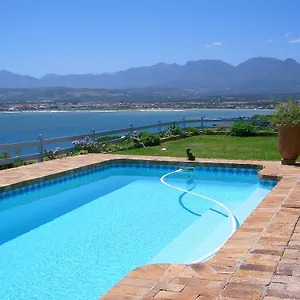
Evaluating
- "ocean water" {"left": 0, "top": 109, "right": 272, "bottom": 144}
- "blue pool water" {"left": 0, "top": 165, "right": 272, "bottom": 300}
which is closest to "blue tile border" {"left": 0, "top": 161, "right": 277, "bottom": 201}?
"blue pool water" {"left": 0, "top": 165, "right": 272, "bottom": 300}

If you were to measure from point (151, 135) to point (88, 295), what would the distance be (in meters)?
11.6

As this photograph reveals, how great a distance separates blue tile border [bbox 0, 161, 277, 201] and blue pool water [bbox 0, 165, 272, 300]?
36mm

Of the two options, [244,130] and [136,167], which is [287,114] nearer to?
[136,167]

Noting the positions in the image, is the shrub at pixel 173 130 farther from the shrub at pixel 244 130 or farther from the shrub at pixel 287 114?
the shrub at pixel 287 114

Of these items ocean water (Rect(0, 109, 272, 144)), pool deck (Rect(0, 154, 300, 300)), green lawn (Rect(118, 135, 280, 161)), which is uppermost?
pool deck (Rect(0, 154, 300, 300))

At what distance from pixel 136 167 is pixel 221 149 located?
3.72 meters

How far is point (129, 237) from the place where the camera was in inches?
240

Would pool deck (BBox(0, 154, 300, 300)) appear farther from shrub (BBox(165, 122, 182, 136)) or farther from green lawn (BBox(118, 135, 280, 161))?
shrub (BBox(165, 122, 182, 136))

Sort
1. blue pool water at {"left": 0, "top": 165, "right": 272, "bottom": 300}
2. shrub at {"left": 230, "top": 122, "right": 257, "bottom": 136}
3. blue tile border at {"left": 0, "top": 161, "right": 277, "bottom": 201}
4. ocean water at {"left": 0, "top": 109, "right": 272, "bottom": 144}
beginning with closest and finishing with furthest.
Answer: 1. blue pool water at {"left": 0, "top": 165, "right": 272, "bottom": 300}
2. blue tile border at {"left": 0, "top": 161, "right": 277, "bottom": 201}
3. shrub at {"left": 230, "top": 122, "right": 257, "bottom": 136}
4. ocean water at {"left": 0, "top": 109, "right": 272, "bottom": 144}

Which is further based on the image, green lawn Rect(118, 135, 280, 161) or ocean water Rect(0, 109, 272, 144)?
ocean water Rect(0, 109, 272, 144)

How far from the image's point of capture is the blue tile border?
8578 millimetres

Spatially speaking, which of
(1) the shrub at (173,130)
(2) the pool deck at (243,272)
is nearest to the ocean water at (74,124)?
(1) the shrub at (173,130)

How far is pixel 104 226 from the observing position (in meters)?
6.68

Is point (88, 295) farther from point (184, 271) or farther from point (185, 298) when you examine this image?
point (185, 298)
